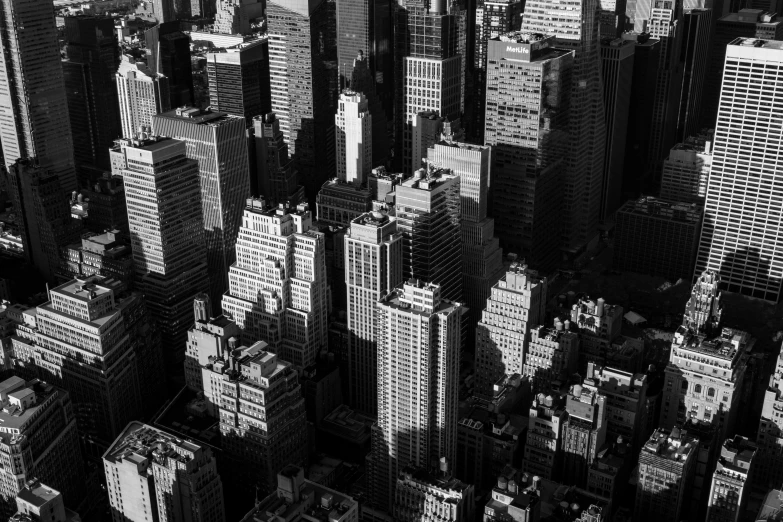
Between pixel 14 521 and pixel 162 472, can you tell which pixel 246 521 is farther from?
pixel 14 521

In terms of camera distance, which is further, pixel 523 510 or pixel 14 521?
pixel 523 510

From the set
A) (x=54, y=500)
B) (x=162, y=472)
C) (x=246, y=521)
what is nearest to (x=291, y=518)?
(x=246, y=521)

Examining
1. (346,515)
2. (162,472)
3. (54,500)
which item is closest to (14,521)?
→ (54,500)

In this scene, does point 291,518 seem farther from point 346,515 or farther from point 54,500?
point 54,500

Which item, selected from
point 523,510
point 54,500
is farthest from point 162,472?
point 523,510

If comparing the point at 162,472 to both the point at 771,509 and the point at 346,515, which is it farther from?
the point at 771,509

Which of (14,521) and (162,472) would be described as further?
(162,472)

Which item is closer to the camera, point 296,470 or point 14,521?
point 14,521
